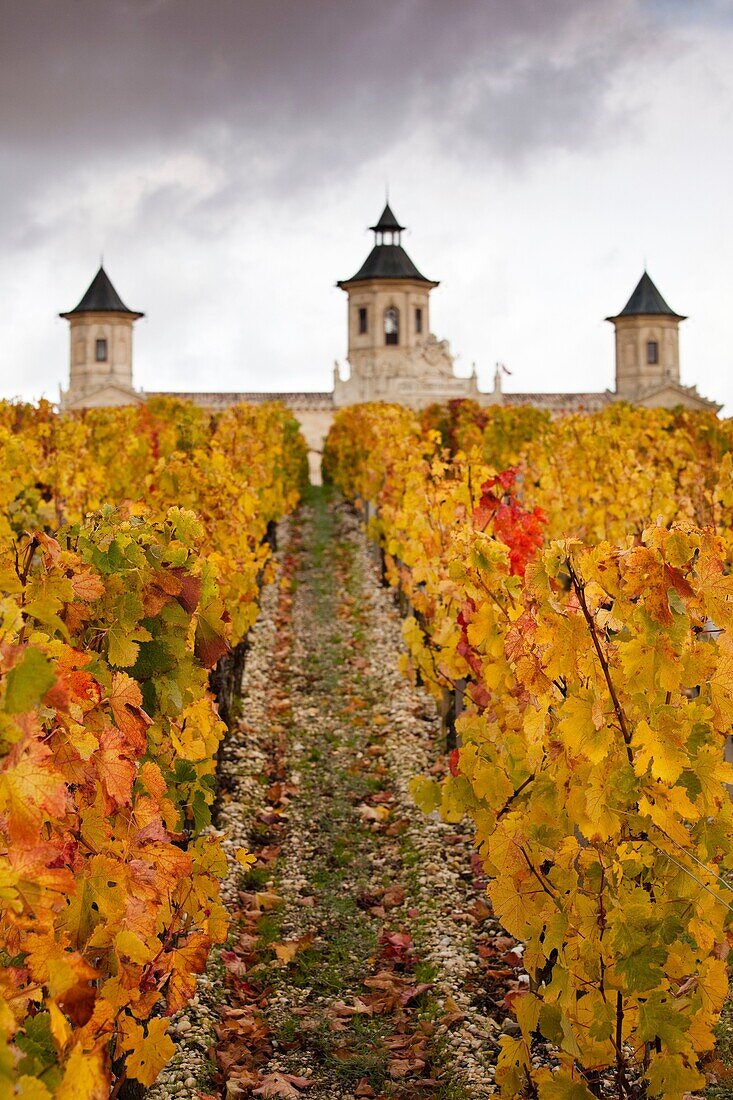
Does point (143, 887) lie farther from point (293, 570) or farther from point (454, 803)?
point (293, 570)

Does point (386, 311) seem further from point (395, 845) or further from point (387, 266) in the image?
point (395, 845)

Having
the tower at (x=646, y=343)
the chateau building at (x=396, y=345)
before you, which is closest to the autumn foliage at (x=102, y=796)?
the chateau building at (x=396, y=345)

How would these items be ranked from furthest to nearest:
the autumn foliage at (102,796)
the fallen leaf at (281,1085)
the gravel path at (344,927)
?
the gravel path at (344,927) → the fallen leaf at (281,1085) → the autumn foliage at (102,796)

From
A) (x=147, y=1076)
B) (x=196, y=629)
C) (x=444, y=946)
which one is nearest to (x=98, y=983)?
(x=147, y=1076)

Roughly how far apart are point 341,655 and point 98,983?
7.96 meters

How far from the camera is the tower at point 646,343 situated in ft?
221

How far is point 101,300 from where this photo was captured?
66.9m

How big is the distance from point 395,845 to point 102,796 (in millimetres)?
3798

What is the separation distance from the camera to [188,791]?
402 centimetres

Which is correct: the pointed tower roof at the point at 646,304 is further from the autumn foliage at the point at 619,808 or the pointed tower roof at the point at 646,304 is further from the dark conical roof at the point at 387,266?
the autumn foliage at the point at 619,808

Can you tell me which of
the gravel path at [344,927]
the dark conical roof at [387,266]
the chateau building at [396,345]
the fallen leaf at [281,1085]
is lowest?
the fallen leaf at [281,1085]

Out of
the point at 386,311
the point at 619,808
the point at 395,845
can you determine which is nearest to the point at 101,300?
the point at 386,311

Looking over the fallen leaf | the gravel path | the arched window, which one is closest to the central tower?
the arched window

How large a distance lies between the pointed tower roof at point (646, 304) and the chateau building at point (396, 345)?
0.19 ft
